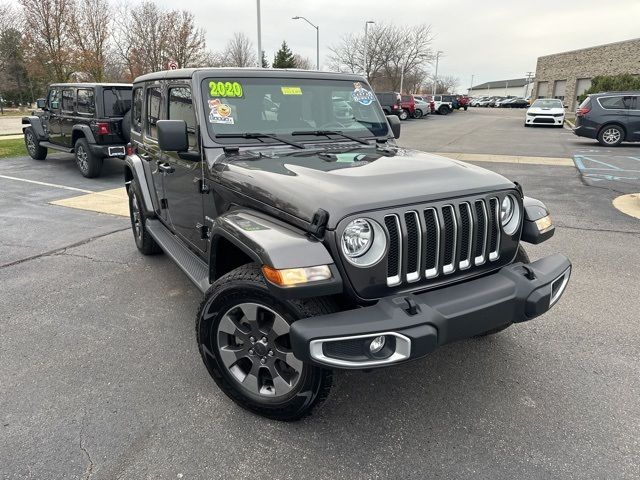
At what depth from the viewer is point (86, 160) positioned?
9.73m

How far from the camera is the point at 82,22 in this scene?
2914 centimetres

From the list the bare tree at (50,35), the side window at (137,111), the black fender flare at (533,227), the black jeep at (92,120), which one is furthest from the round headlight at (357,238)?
the bare tree at (50,35)

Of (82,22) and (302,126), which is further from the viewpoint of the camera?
(82,22)

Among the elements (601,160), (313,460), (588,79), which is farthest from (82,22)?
(588,79)

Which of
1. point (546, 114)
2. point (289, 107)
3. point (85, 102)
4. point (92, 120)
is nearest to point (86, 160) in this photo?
point (92, 120)

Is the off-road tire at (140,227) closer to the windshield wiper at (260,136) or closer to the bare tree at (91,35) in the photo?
the windshield wiper at (260,136)

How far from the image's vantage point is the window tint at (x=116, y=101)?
9273 millimetres

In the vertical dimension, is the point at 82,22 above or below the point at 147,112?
above

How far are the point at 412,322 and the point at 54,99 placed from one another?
1138 cm

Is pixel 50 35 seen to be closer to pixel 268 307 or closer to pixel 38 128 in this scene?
pixel 38 128

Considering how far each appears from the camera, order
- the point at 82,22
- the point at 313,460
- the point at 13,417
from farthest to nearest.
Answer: the point at 82,22, the point at 13,417, the point at 313,460

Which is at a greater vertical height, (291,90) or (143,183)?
(291,90)

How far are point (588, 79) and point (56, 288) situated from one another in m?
50.7

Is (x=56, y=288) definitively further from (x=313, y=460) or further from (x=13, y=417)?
(x=313, y=460)
